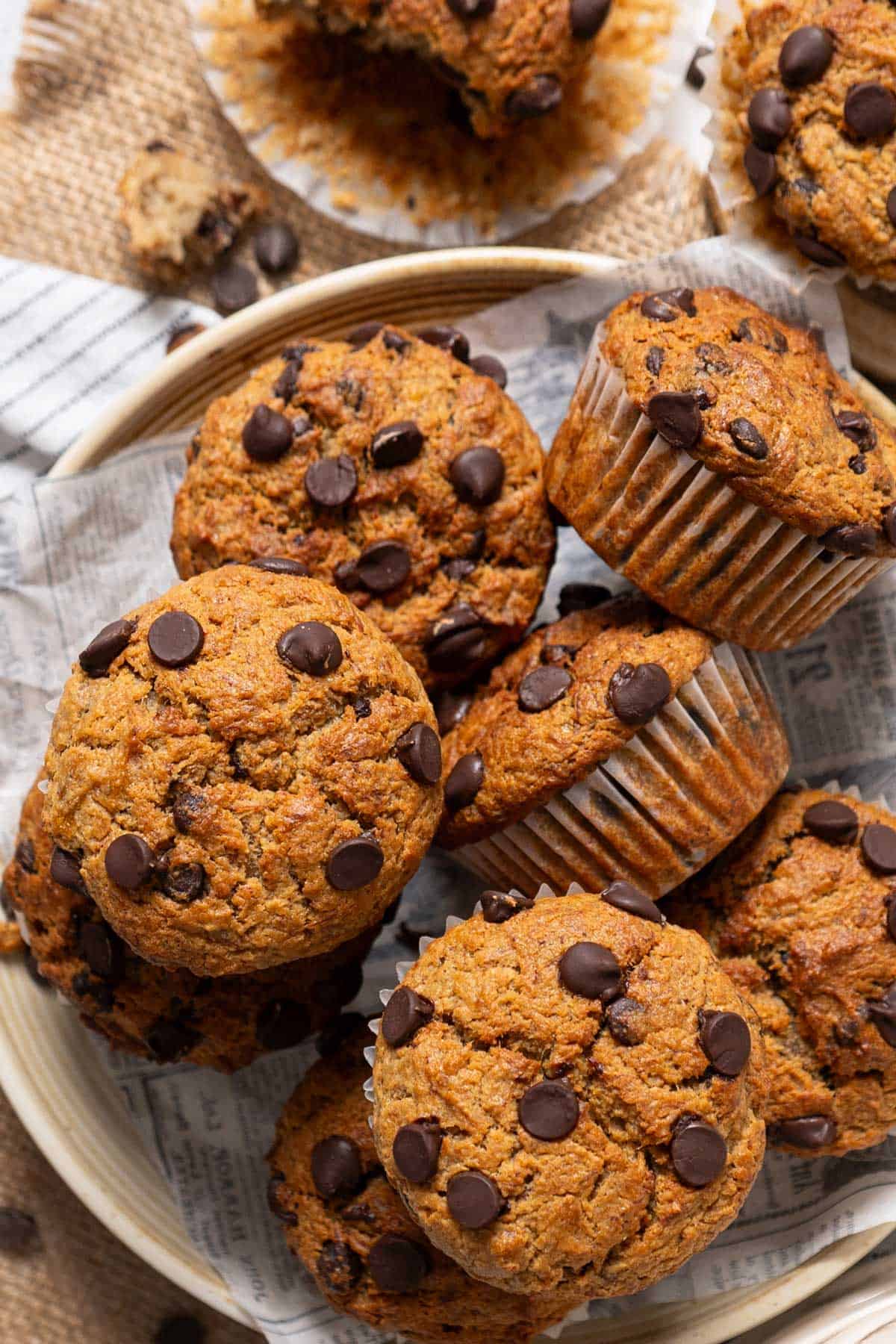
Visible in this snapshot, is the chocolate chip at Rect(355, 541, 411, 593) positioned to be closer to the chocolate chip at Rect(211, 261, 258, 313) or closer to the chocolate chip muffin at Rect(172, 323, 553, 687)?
the chocolate chip muffin at Rect(172, 323, 553, 687)

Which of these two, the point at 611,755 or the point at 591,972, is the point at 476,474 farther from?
the point at 591,972

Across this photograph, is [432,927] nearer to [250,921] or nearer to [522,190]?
[250,921]

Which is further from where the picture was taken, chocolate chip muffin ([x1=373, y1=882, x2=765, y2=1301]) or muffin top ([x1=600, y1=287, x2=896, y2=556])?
muffin top ([x1=600, y1=287, x2=896, y2=556])

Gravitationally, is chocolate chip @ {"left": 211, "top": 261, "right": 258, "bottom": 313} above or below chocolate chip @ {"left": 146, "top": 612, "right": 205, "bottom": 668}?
below

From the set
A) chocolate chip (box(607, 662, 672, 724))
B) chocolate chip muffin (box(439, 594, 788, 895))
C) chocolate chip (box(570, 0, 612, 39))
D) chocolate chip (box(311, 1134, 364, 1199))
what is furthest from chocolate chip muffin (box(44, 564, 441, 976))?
chocolate chip (box(570, 0, 612, 39))

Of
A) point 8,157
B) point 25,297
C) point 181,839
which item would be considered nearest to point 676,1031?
point 181,839

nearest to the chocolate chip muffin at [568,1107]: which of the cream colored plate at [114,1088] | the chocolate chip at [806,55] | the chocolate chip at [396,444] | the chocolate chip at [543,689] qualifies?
the chocolate chip at [543,689]

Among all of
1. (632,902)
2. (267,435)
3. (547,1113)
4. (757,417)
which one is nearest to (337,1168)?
(547,1113)

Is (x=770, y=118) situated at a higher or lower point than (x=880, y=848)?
higher
